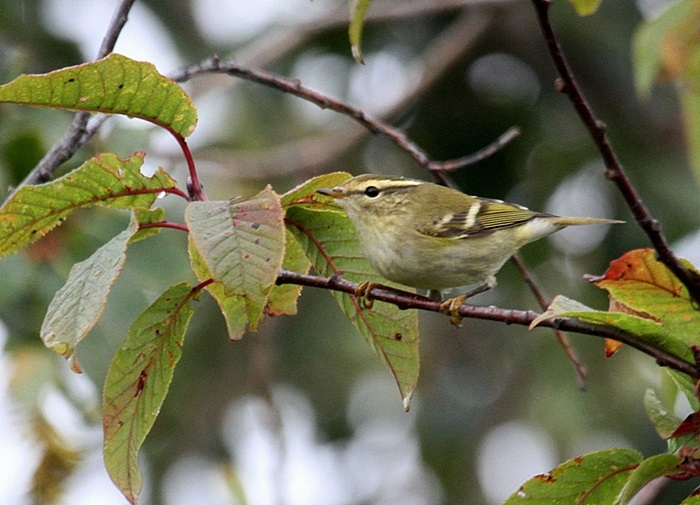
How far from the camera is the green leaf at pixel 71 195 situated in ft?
5.19

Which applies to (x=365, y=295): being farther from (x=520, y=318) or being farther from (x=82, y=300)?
(x=82, y=300)

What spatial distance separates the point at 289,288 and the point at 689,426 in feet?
2.75

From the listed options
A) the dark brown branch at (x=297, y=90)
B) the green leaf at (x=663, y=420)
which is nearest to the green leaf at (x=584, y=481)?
the green leaf at (x=663, y=420)

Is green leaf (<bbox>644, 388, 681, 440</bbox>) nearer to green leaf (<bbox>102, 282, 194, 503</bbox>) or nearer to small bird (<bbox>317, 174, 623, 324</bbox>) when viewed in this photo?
small bird (<bbox>317, 174, 623, 324</bbox>)

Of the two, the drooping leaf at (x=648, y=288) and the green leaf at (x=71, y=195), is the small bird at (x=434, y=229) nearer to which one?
the drooping leaf at (x=648, y=288)

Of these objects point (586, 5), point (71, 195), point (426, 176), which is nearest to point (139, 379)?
point (71, 195)

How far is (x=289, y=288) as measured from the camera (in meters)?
1.95

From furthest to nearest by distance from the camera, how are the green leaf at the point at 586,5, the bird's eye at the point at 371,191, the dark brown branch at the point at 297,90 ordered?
the bird's eye at the point at 371,191, the dark brown branch at the point at 297,90, the green leaf at the point at 586,5

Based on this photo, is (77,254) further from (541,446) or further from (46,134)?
(541,446)

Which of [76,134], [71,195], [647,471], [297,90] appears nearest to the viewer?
[647,471]

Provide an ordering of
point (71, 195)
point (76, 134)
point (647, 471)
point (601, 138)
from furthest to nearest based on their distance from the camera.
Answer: point (76, 134), point (71, 195), point (647, 471), point (601, 138)

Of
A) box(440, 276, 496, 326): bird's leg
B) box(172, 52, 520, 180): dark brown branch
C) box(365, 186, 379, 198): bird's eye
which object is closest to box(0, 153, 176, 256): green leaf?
box(172, 52, 520, 180): dark brown branch

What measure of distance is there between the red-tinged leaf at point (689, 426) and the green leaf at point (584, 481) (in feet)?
0.31

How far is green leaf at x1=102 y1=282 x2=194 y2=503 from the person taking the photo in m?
1.66
